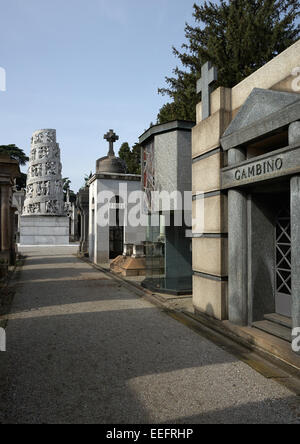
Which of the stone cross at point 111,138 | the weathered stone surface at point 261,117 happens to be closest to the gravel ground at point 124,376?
the weathered stone surface at point 261,117

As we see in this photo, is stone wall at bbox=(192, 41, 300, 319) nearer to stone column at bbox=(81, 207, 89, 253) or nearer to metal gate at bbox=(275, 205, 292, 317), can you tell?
metal gate at bbox=(275, 205, 292, 317)

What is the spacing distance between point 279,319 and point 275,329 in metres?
0.26

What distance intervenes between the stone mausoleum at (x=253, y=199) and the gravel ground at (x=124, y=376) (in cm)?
98

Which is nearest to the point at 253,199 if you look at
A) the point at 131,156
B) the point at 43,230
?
the point at 43,230

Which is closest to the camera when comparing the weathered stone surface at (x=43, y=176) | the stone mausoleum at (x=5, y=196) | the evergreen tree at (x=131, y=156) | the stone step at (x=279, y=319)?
the stone step at (x=279, y=319)

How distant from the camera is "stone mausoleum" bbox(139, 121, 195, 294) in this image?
8445 mm

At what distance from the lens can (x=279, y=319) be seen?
4.89 m

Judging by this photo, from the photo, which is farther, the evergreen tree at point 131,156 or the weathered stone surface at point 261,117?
the evergreen tree at point 131,156

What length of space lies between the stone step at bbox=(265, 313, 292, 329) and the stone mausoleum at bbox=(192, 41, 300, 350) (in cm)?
1

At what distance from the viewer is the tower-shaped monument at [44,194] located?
104 ft

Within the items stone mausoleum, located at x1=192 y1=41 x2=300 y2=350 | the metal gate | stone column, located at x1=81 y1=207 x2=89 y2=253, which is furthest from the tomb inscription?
stone column, located at x1=81 y1=207 x2=89 y2=253

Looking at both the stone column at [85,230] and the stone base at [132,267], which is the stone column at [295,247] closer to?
the stone base at [132,267]

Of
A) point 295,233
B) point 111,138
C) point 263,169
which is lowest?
point 295,233

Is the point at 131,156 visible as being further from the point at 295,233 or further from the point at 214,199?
the point at 295,233
